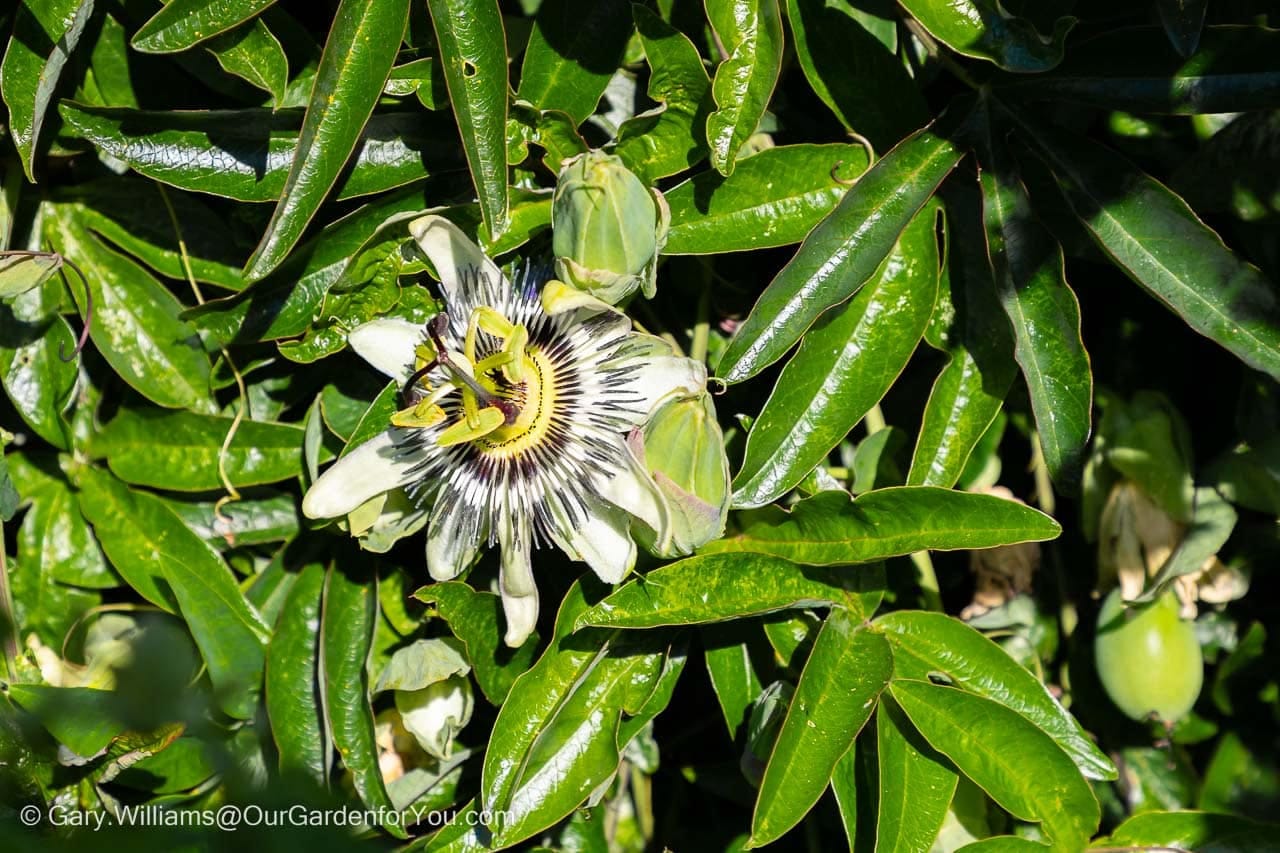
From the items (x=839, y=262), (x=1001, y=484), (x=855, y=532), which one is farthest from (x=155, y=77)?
(x=1001, y=484)

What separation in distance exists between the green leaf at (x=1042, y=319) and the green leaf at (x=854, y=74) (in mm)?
118

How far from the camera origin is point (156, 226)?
1.50 metres

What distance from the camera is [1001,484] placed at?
1.75m

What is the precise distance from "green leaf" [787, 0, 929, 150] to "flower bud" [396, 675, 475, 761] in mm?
803

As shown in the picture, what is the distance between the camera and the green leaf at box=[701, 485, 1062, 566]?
1.26 metres

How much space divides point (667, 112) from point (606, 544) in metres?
0.47

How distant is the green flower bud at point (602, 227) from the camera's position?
1.16 meters

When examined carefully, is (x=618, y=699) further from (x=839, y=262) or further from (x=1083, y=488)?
(x=1083, y=488)

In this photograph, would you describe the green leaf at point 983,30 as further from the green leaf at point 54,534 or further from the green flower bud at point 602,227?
the green leaf at point 54,534

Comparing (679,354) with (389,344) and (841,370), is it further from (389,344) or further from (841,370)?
(389,344)

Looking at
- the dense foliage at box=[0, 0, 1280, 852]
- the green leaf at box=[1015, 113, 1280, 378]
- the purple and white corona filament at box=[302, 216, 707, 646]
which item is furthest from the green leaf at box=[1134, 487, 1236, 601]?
the purple and white corona filament at box=[302, 216, 707, 646]

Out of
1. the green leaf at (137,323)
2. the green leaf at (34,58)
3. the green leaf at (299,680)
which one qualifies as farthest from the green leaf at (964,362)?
the green leaf at (34,58)

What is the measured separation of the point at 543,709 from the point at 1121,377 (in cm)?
89

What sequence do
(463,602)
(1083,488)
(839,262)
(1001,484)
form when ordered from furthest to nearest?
(1001,484) → (1083,488) → (463,602) → (839,262)
